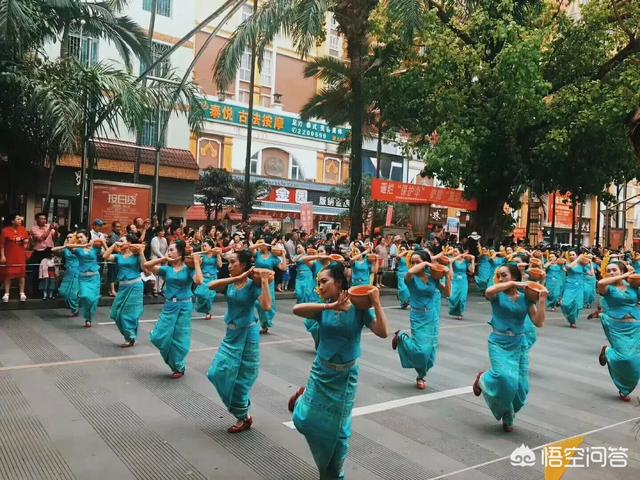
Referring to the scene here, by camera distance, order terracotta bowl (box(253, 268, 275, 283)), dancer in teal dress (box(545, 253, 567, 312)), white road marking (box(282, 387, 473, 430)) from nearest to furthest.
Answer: terracotta bowl (box(253, 268, 275, 283)), white road marking (box(282, 387, 473, 430)), dancer in teal dress (box(545, 253, 567, 312))

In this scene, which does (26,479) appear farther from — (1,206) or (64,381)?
(1,206)

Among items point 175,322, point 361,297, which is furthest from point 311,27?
point 361,297

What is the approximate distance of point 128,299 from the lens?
902 centimetres

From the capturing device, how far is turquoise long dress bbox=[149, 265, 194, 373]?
7.32m

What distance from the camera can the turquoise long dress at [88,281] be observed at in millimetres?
10578

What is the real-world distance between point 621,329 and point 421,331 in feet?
8.01

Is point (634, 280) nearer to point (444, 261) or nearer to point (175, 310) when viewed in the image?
point (444, 261)

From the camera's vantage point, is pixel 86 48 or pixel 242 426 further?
pixel 86 48

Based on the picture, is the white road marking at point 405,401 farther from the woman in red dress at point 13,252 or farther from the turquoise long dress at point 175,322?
the woman in red dress at point 13,252

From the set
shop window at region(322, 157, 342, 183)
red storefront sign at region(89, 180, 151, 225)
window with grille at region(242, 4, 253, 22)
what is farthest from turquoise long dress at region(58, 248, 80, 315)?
shop window at region(322, 157, 342, 183)

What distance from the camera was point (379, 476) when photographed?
4770 mm

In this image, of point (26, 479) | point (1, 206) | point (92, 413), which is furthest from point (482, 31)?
point (26, 479)

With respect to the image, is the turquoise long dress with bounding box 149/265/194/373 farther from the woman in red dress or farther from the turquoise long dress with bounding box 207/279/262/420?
the woman in red dress

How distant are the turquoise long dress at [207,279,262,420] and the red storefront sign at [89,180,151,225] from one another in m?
9.88
